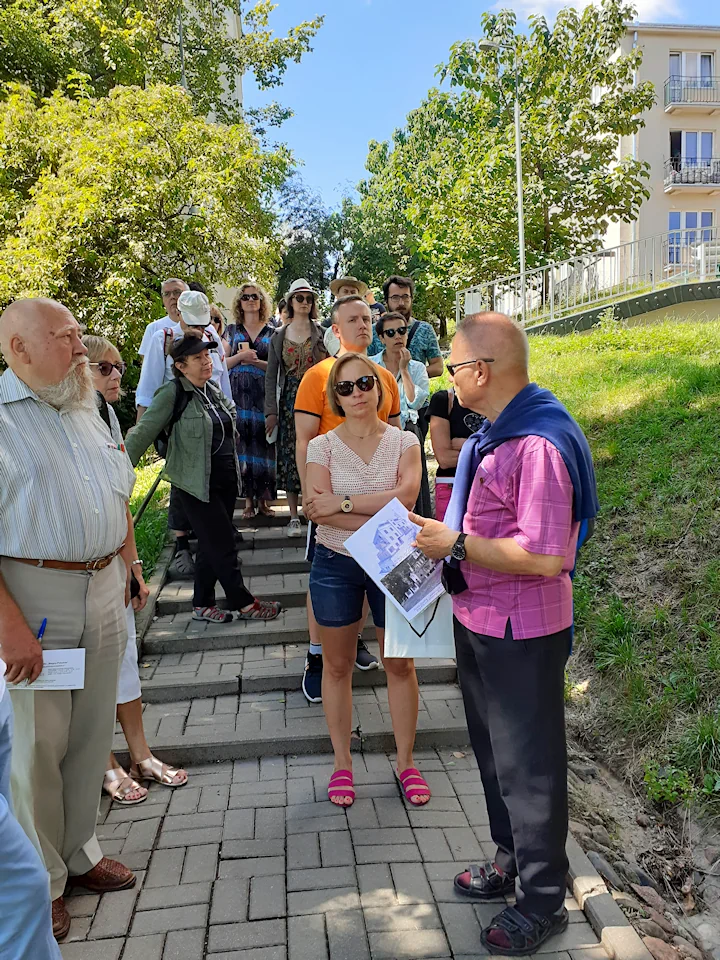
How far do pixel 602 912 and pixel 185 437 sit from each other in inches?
138

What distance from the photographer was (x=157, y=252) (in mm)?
14023

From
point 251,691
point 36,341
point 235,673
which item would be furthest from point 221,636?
point 36,341

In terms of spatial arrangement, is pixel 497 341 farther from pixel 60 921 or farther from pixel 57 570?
pixel 60 921

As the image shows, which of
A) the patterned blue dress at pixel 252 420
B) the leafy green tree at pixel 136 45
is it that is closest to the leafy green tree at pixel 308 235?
the leafy green tree at pixel 136 45

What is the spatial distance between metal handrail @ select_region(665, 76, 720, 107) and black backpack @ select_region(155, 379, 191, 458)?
36.6 metres

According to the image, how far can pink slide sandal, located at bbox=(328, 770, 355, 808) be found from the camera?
3.74 meters

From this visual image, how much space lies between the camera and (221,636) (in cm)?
539

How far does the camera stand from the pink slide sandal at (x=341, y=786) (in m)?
3.74

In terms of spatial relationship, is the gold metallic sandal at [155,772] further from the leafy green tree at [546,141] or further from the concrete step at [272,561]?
the leafy green tree at [546,141]

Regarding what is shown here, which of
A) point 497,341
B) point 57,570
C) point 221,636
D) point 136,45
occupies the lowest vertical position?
point 221,636

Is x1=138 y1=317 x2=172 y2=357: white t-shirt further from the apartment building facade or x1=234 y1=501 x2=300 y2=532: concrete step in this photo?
the apartment building facade

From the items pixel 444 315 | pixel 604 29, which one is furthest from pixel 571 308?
pixel 444 315

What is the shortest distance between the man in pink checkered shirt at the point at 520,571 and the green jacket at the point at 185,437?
2.53 m

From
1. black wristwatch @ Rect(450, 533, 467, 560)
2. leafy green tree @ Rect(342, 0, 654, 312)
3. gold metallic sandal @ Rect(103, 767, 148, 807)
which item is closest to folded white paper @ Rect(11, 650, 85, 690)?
gold metallic sandal @ Rect(103, 767, 148, 807)
